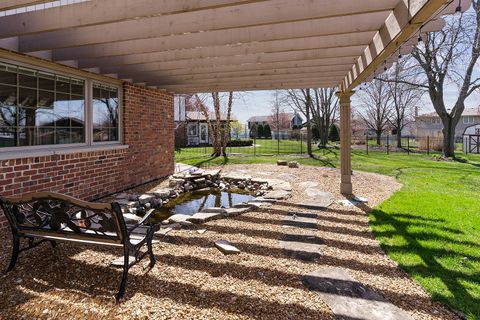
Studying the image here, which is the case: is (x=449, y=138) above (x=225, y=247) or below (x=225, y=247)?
above

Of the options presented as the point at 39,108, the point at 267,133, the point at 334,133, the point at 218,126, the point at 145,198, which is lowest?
the point at 145,198

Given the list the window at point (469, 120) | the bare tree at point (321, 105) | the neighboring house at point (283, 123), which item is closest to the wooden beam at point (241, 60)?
the bare tree at point (321, 105)

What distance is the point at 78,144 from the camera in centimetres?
583

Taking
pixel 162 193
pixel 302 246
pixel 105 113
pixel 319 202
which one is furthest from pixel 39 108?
pixel 319 202

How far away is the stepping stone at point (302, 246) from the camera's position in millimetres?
3191

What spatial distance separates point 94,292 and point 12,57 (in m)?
4.08

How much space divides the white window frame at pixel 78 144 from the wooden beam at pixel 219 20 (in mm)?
942

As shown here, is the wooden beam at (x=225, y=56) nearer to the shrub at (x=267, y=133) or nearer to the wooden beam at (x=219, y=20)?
the wooden beam at (x=219, y=20)

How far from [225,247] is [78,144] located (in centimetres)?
423

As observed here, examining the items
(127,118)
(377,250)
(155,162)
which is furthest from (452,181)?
(127,118)

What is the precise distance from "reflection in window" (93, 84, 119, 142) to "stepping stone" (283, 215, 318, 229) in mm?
4503

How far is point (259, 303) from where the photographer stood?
2.28 meters

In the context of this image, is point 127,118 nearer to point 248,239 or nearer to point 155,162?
point 155,162

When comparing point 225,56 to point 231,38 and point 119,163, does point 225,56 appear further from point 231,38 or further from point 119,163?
point 119,163
